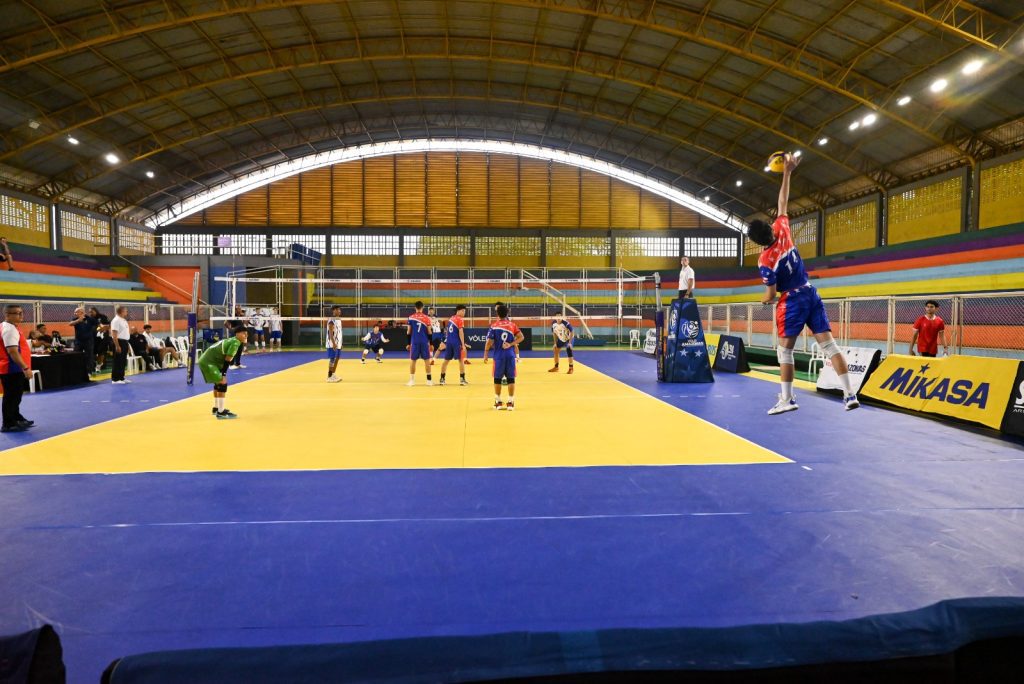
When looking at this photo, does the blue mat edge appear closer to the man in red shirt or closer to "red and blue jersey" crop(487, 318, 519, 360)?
"red and blue jersey" crop(487, 318, 519, 360)

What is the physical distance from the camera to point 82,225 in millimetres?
36594

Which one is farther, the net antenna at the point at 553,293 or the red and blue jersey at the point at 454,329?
the net antenna at the point at 553,293

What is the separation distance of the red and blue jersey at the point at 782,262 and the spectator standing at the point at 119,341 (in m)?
15.0

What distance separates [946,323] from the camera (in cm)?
1841

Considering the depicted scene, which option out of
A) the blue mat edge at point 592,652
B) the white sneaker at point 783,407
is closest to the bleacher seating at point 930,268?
the white sneaker at point 783,407

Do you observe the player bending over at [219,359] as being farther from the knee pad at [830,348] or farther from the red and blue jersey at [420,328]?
the knee pad at [830,348]

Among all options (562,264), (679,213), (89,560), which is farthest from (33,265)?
(679,213)

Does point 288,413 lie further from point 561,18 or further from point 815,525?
point 561,18

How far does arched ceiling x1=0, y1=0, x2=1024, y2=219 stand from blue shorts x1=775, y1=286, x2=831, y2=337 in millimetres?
19326

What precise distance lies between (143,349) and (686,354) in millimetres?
17098

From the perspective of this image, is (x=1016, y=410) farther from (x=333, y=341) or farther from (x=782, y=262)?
(x=333, y=341)

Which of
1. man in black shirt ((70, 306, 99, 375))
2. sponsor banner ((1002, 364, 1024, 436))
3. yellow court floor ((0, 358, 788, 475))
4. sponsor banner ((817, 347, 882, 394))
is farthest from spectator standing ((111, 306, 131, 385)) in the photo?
sponsor banner ((1002, 364, 1024, 436))

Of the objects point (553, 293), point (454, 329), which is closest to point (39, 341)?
point (454, 329)

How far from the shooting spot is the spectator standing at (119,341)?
46.6 ft
